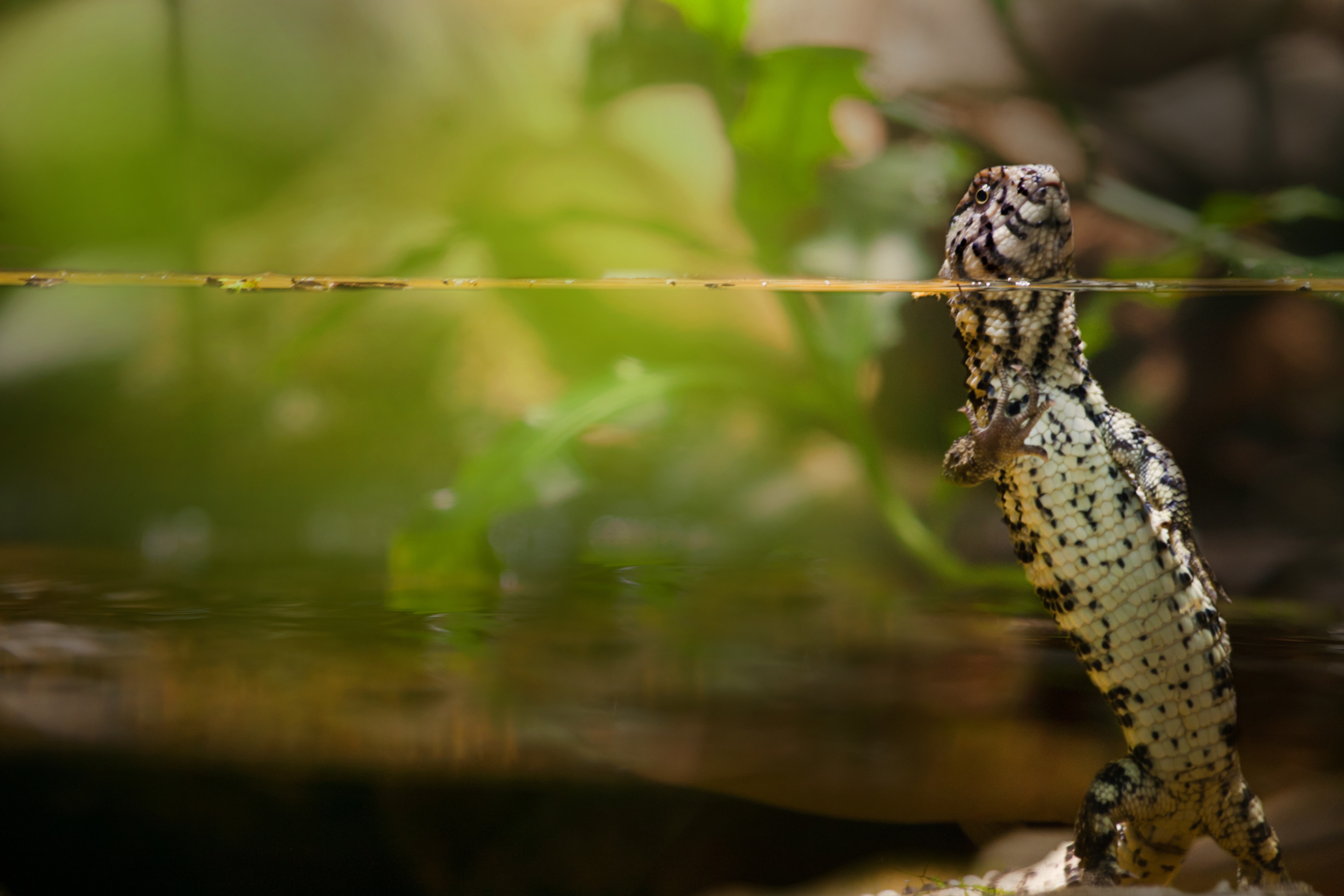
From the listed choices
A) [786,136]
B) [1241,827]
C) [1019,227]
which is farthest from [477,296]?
[1241,827]

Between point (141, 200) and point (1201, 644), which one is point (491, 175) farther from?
point (1201, 644)

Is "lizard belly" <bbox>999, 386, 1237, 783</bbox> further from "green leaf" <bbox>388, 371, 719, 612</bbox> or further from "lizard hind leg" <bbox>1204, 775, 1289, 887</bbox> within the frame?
"green leaf" <bbox>388, 371, 719, 612</bbox>

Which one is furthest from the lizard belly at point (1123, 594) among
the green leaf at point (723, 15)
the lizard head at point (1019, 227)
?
the green leaf at point (723, 15)

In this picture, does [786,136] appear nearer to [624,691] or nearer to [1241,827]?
[624,691]

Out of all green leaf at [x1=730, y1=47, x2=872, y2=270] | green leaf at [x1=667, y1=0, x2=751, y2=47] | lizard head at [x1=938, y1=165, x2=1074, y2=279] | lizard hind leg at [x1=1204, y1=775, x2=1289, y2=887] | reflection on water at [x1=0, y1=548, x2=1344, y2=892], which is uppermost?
green leaf at [x1=667, y1=0, x2=751, y2=47]

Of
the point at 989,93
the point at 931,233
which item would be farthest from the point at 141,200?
the point at 989,93

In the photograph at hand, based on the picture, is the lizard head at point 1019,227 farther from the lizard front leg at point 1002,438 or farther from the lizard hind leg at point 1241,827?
the lizard hind leg at point 1241,827

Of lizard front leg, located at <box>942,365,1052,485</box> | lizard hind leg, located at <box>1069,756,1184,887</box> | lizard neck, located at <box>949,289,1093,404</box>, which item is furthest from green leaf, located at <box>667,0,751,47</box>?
lizard hind leg, located at <box>1069,756,1184,887</box>
